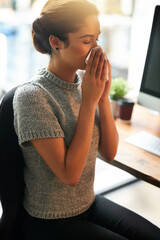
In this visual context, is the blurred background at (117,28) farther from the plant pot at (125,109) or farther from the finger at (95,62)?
the finger at (95,62)

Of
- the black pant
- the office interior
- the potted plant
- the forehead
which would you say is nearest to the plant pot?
the potted plant

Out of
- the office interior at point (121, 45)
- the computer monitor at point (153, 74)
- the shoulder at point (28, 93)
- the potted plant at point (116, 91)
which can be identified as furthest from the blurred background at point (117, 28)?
the shoulder at point (28, 93)

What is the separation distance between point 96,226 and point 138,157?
314 mm

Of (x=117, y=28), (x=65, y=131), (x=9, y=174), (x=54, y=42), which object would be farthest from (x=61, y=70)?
(x=117, y=28)

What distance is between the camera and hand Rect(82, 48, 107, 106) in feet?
3.10

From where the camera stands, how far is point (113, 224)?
107 centimetres

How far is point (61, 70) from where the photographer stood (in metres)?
1.00

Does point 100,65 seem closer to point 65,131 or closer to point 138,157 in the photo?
point 65,131

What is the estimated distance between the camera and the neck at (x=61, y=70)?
3.26ft

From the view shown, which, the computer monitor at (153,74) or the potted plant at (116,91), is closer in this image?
the computer monitor at (153,74)

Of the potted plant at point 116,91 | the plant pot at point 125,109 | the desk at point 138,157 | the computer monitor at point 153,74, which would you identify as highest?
the computer monitor at point 153,74

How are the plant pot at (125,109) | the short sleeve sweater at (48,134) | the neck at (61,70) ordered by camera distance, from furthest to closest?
the plant pot at (125,109), the neck at (61,70), the short sleeve sweater at (48,134)

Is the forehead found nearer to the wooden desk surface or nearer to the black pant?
the wooden desk surface

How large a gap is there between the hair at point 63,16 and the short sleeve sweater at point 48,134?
5.6 inches
